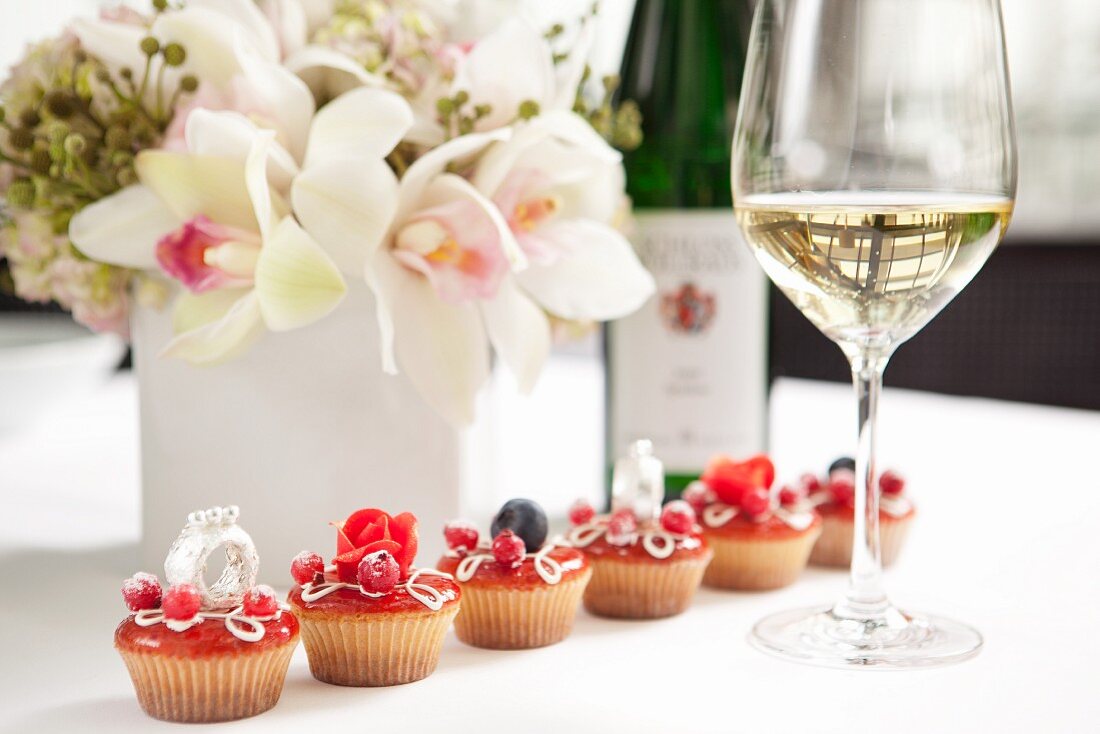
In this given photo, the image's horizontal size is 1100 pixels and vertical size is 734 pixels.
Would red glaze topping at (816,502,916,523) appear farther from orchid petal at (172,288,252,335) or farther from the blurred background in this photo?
the blurred background

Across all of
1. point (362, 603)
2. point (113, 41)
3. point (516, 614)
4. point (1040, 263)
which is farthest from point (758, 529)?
point (1040, 263)

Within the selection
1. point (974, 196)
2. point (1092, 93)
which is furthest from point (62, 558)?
point (1092, 93)

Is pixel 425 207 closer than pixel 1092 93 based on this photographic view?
Yes

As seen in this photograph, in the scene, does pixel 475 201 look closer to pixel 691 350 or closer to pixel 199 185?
pixel 199 185

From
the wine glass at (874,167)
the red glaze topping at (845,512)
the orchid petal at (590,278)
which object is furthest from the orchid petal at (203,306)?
the red glaze topping at (845,512)

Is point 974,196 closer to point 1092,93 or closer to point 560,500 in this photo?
point 560,500

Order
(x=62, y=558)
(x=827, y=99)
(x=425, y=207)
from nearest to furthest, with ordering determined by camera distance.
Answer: (x=827, y=99) → (x=425, y=207) → (x=62, y=558)
